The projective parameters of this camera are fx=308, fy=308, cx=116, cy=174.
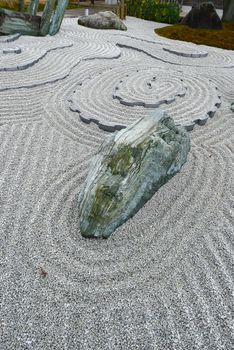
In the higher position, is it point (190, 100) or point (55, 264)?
point (190, 100)

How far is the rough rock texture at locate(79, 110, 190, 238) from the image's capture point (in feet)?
8.11

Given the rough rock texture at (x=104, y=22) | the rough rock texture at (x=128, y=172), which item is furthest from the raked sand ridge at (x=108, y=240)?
the rough rock texture at (x=104, y=22)

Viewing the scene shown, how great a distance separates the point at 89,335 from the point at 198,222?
1342 mm

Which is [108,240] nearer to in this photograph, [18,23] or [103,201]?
[103,201]

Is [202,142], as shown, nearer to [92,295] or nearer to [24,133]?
[24,133]

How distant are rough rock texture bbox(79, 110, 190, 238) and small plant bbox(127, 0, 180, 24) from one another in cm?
1158

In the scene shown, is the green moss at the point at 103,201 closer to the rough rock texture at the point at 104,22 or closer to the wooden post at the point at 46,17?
the wooden post at the point at 46,17

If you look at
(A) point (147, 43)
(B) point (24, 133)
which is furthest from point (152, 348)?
(A) point (147, 43)

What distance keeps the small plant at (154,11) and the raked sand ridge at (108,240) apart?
9.17m

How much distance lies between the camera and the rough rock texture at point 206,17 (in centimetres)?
1070

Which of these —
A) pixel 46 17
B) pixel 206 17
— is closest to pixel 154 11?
pixel 206 17

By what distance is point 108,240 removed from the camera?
250 cm

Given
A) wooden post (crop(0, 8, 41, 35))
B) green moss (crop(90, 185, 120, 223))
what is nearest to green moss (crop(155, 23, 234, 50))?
wooden post (crop(0, 8, 41, 35))

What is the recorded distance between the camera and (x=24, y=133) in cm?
407
